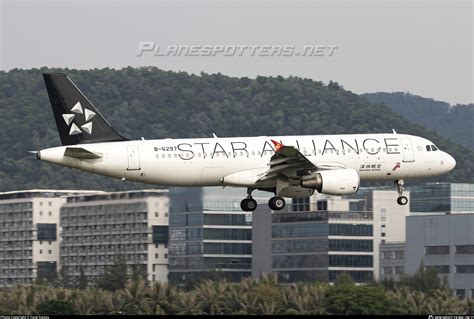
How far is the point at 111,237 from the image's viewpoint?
506 feet

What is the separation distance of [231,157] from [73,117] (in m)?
10.1

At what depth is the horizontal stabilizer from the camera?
247ft

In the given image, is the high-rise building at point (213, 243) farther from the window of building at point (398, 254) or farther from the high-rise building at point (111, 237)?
the window of building at point (398, 254)

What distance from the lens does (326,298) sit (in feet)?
387

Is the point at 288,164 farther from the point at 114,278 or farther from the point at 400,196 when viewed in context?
the point at 114,278

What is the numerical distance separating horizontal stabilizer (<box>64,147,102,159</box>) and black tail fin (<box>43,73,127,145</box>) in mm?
2286

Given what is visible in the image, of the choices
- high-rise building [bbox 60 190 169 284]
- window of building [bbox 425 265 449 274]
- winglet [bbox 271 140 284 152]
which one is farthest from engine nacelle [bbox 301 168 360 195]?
window of building [bbox 425 265 449 274]

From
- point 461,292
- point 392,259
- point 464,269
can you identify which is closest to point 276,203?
point 461,292

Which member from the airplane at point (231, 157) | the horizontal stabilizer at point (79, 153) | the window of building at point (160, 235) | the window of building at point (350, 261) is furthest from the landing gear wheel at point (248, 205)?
the window of building at point (350, 261)

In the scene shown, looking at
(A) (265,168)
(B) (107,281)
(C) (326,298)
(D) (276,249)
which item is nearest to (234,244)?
(D) (276,249)

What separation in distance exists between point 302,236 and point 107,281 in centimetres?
3780

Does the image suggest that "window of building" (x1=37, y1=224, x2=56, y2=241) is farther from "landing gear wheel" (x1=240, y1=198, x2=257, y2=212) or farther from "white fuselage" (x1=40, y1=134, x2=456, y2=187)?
"white fuselage" (x1=40, y1=134, x2=456, y2=187)

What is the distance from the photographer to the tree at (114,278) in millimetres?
129375

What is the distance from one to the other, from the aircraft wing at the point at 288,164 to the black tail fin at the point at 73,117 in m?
9.33
